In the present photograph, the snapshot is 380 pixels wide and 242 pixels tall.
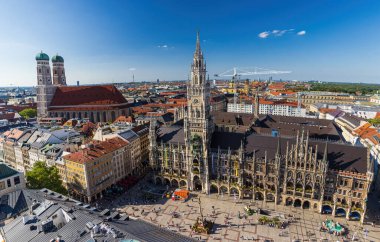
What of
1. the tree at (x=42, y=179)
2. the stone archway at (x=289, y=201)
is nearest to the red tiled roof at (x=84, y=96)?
the tree at (x=42, y=179)

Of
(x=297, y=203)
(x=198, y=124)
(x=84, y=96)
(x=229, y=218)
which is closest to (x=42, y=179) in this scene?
(x=198, y=124)

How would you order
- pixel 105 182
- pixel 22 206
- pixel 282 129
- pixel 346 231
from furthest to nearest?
pixel 282 129 → pixel 105 182 → pixel 346 231 → pixel 22 206

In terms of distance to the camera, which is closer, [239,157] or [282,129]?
[239,157]

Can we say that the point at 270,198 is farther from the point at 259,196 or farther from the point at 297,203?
the point at 297,203

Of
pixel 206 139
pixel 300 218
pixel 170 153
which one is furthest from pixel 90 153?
pixel 300 218

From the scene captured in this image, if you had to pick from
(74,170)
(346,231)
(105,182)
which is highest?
(74,170)

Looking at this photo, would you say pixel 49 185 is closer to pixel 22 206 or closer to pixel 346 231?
pixel 22 206
